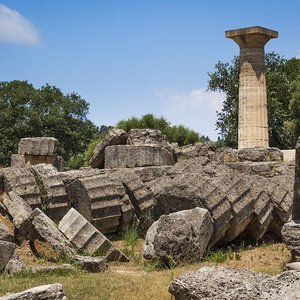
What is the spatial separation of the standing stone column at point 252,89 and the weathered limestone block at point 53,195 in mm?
14208

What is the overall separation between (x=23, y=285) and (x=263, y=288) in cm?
348

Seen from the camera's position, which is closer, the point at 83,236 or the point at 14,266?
the point at 14,266

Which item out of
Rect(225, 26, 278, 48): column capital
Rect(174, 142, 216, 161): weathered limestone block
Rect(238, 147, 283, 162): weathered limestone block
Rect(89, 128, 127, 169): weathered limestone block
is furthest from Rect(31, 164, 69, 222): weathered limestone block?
Rect(225, 26, 278, 48): column capital

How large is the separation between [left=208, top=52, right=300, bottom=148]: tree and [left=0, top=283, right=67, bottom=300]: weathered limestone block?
1182 inches

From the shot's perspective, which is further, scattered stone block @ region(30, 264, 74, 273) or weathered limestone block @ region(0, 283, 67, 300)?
scattered stone block @ region(30, 264, 74, 273)

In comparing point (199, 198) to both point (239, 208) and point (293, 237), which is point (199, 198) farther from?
point (293, 237)

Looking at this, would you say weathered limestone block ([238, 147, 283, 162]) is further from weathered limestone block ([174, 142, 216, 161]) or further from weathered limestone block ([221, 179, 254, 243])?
weathered limestone block ([221, 179, 254, 243])

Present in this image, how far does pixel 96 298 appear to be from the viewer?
704 centimetres

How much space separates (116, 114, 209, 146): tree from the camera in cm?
4395

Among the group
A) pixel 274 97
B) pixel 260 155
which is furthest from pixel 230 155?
pixel 274 97

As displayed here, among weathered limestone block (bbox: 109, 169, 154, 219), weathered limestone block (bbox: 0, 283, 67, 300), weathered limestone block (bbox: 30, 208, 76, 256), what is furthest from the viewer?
weathered limestone block (bbox: 109, 169, 154, 219)

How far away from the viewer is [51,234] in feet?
32.4

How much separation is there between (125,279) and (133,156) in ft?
22.2

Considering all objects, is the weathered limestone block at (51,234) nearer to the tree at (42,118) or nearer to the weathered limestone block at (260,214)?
the weathered limestone block at (260,214)
